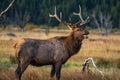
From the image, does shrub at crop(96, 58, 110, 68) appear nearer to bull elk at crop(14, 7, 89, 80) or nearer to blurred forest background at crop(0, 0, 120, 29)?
bull elk at crop(14, 7, 89, 80)

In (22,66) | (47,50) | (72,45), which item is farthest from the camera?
(72,45)

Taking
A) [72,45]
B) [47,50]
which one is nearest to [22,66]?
[47,50]

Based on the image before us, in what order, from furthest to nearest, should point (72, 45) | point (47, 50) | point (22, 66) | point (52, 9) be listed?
point (52, 9)
point (72, 45)
point (47, 50)
point (22, 66)

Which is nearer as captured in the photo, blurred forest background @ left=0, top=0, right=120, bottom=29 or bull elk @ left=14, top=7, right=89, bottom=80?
bull elk @ left=14, top=7, right=89, bottom=80

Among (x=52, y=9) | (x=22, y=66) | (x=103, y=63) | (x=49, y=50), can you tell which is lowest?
(x=52, y=9)

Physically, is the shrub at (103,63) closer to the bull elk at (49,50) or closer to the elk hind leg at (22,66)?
the bull elk at (49,50)

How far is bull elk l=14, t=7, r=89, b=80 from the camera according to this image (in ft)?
39.8

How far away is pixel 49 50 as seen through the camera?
12.6 meters

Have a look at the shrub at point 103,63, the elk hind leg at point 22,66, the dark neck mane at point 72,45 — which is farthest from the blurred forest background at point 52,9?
the elk hind leg at point 22,66

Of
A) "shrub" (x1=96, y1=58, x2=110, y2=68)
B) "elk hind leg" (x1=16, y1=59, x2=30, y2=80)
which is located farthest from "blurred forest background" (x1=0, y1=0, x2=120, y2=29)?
"elk hind leg" (x1=16, y1=59, x2=30, y2=80)

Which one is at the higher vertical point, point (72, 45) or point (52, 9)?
point (72, 45)

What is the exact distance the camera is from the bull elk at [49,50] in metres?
12.1

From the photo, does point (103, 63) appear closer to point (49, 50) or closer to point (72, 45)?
point (72, 45)

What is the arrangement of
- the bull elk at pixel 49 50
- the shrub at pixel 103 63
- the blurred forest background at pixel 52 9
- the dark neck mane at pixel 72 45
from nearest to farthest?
1. the bull elk at pixel 49 50
2. the dark neck mane at pixel 72 45
3. the shrub at pixel 103 63
4. the blurred forest background at pixel 52 9
